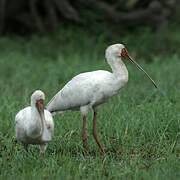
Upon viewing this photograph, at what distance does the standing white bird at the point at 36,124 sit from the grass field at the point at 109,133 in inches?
7.8

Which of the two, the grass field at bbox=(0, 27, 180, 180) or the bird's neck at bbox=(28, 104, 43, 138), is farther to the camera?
the bird's neck at bbox=(28, 104, 43, 138)

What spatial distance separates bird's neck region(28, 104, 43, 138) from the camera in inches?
182

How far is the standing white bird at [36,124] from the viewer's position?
4582mm

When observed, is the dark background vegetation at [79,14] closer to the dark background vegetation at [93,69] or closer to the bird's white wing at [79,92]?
the dark background vegetation at [93,69]

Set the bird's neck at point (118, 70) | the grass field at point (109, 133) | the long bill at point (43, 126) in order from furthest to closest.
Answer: the bird's neck at point (118, 70) < the long bill at point (43, 126) < the grass field at point (109, 133)

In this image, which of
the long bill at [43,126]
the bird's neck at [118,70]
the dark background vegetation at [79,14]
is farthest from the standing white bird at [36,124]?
the dark background vegetation at [79,14]

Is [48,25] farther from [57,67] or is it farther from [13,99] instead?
[13,99]

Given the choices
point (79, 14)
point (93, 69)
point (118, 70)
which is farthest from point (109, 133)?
point (79, 14)

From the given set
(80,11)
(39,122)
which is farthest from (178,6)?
(39,122)

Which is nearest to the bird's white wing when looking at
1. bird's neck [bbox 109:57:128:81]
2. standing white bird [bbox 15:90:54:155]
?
bird's neck [bbox 109:57:128:81]

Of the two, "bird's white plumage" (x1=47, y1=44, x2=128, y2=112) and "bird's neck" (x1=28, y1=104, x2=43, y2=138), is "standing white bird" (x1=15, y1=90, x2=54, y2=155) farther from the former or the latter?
"bird's white plumage" (x1=47, y1=44, x2=128, y2=112)

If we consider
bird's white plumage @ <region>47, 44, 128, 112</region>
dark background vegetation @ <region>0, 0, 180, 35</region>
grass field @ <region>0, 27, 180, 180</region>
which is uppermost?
dark background vegetation @ <region>0, 0, 180, 35</region>

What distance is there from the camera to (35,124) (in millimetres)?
4633

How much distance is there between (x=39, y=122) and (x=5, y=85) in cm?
452
